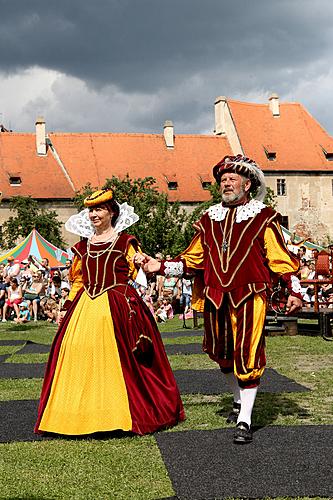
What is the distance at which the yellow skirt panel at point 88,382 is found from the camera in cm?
547

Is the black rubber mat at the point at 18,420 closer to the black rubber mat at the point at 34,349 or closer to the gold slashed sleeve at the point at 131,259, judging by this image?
the gold slashed sleeve at the point at 131,259

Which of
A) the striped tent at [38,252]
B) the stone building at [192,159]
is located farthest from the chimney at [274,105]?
the striped tent at [38,252]

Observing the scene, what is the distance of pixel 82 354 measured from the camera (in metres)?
5.64

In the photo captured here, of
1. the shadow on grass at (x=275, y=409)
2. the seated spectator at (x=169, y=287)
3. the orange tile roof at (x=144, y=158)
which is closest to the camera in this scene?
the shadow on grass at (x=275, y=409)

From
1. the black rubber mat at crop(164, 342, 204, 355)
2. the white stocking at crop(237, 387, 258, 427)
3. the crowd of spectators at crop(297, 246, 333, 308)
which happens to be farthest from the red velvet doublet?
the crowd of spectators at crop(297, 246, 333, 308)

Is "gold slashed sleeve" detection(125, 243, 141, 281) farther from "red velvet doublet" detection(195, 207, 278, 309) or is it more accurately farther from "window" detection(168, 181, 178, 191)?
"window" detection(168, 181, 178, 191)

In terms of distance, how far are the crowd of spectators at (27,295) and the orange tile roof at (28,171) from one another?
26.5 meters

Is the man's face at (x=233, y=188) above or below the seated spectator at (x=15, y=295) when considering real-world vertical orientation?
above

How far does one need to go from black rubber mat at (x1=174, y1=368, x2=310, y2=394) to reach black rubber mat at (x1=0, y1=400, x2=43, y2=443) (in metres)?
1.59

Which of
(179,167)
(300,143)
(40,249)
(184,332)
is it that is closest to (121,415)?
(184,332)

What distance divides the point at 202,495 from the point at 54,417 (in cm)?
183

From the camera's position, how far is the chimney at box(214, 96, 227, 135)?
52188 millimetres

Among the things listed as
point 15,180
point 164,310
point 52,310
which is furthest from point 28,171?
point 164,310

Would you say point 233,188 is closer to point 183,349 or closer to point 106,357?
point 106,357
